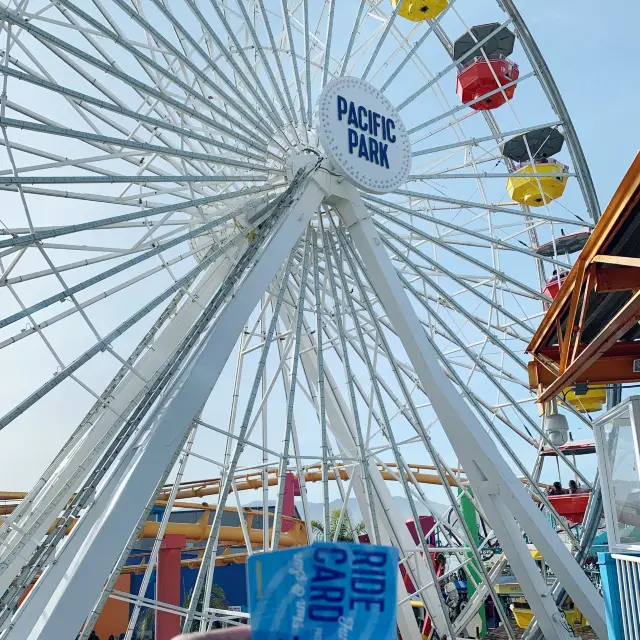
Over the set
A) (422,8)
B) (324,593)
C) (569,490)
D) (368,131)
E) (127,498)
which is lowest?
(324,593)

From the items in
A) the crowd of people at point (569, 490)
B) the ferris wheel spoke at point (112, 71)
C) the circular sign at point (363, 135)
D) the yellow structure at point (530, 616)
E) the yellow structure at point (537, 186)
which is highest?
the yellow structure at point (537, 186)

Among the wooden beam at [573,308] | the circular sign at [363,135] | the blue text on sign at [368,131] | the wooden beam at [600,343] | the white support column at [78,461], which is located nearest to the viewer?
the wooden beam at [600,343]

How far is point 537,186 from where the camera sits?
1302 centimetres

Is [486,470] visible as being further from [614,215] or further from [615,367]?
[614,215]

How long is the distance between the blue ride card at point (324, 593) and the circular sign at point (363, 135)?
701cm

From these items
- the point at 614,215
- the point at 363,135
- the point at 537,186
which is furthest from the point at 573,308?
the point at 537,186

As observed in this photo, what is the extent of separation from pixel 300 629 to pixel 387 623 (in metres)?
0.34

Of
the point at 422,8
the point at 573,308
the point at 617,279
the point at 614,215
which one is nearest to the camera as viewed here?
the point at 614,215

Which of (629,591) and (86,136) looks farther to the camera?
(86,136)

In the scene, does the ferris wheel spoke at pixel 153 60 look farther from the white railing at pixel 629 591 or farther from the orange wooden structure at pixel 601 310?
the white railing at pixel 629 591

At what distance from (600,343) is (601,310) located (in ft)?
4.85

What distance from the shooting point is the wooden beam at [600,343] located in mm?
4982

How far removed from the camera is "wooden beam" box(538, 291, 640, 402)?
4982 millimetres

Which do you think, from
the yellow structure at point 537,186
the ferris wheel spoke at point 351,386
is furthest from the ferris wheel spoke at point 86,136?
the yellow structure at point 537,186
